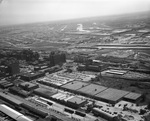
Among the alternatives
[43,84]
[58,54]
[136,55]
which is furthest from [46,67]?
[136,55]

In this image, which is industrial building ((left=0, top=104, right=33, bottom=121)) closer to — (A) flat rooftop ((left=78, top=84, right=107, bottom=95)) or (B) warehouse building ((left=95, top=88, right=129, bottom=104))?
(A) flat rooftop ((left=78, top=84, right=107, bottom=95))

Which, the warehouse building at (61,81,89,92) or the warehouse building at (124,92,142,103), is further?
the warehouse building at (61,81,89,92)

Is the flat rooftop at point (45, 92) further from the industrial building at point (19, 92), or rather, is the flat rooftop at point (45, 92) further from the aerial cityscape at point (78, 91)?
the industrial building at point (19, 92)

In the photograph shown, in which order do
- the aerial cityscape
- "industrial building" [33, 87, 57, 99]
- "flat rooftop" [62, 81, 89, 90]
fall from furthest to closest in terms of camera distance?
"flat rooftop" [62, 81, 89, 90], "industrial building" [33, 87, 57, 99], the aerial cityscape

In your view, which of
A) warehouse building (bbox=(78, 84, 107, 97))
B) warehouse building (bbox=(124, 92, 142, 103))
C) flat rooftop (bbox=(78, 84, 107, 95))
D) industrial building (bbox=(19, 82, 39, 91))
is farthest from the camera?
industrial building (bbox=(19, 82, 39, 91))

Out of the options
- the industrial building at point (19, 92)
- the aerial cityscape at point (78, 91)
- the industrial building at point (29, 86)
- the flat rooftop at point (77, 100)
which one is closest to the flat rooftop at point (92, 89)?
the aerial cityscape at point (78, 91)

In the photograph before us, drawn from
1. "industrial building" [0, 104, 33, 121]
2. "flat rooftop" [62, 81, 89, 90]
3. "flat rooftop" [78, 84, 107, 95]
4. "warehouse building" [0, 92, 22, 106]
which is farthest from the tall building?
"industrial building" [0, 104, 33, 121]

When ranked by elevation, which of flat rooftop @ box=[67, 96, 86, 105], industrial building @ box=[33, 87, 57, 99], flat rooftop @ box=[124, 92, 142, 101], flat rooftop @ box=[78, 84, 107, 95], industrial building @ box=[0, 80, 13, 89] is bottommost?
industrial building @ box=[0, 80, 13, 89]

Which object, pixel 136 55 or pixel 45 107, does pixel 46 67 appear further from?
pixel 136 55
